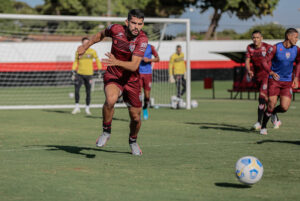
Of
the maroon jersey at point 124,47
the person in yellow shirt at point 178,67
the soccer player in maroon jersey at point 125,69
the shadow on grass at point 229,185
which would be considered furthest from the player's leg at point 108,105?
the person in yellow shirt at point 178,67

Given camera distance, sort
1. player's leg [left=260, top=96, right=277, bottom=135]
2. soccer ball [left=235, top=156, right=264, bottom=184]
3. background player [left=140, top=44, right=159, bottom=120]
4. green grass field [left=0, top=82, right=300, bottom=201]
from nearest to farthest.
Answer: green grass field [left=0, top=82, right=300, bottom=201], soccer ball [left=235, top=156, right=264, bottom=184], player's leg [left=260, top=96, right=277, bottom=135], background player [left=140, top=44, right=159, bottom=120]

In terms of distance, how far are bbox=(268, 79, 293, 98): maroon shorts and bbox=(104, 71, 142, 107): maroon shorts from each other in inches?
159

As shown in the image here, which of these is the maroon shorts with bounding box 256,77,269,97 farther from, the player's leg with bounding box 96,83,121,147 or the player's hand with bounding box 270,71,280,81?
the player's leg with bounding box 96,83,121,147

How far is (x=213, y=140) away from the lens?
10.5m

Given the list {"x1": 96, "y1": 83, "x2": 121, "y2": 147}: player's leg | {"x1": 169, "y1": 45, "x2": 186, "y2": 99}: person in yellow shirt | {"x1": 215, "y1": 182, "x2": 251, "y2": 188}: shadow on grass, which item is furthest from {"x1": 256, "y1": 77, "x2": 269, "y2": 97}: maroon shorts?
{"x1": 169, "y1": 45, "x2": 186, "y2": 99}: person in yellow shirt

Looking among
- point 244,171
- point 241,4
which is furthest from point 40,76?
point 244,171

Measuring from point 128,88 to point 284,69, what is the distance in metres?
4.38

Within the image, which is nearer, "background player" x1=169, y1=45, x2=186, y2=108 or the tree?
"background player" x1=169, y1=45, x2=186, y2=108

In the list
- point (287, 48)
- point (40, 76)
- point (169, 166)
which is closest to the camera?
point (169, 166)

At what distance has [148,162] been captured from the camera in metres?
7.75

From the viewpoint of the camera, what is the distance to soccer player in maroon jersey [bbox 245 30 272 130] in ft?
40.2

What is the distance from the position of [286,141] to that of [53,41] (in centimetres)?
2963

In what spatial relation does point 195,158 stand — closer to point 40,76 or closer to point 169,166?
point 169,166

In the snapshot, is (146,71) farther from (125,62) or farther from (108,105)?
(125,62)
